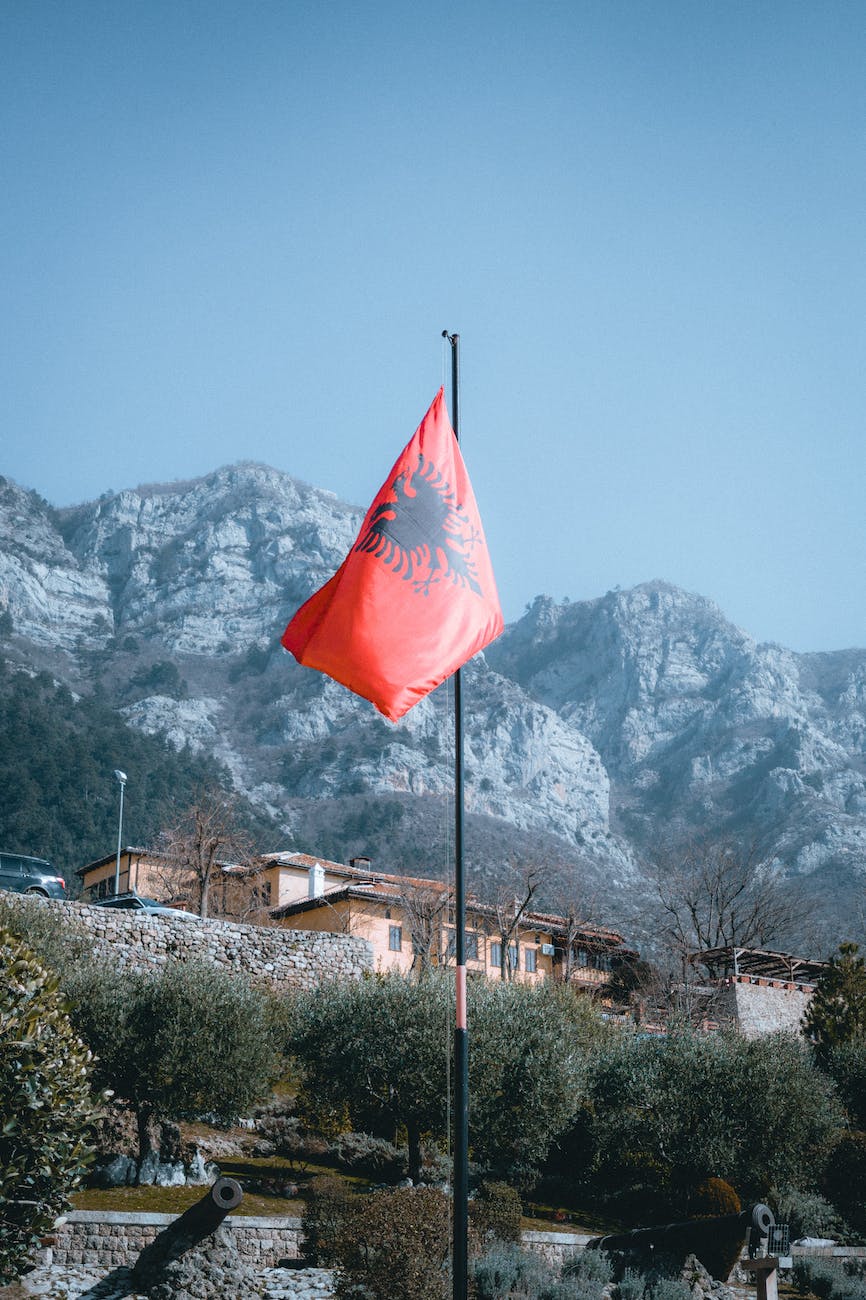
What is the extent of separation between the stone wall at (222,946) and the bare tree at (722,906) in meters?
22.1

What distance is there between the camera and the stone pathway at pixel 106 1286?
1762 cm

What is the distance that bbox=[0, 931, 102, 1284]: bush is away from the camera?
13.3 m

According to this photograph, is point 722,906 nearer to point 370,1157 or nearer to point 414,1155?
point 370,1157

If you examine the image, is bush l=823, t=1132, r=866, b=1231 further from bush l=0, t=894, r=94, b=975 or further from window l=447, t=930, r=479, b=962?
window l=447, t=930, r=479, b=962

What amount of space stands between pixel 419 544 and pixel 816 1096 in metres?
22.9

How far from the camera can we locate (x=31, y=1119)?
13492 millimetres

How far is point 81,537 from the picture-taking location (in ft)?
581

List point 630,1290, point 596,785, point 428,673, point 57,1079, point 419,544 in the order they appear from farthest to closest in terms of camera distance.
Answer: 1. point 596,785
2. point 630,1290
3. point 57,1079
4. point 419,544
5. point 428,673

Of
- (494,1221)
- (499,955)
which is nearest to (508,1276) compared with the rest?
(494,1221)

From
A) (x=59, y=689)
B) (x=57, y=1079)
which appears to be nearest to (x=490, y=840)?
(x=59, y=689)

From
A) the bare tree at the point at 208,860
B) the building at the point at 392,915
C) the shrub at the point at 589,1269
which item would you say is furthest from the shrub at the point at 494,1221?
the bare tree at the point at 208,860

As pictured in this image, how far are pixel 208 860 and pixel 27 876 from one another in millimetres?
12151

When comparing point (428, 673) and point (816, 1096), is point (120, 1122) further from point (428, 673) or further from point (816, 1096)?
point (428, 673)

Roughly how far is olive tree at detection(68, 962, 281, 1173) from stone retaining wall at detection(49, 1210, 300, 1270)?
447 centimetres
